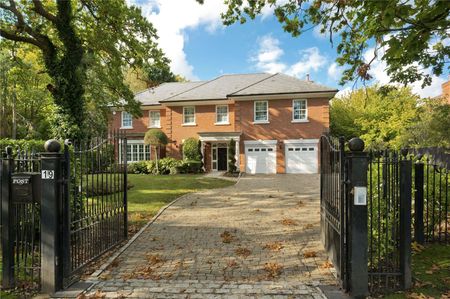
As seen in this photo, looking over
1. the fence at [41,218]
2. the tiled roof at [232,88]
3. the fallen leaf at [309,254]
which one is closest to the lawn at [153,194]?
the fence at [41,218]

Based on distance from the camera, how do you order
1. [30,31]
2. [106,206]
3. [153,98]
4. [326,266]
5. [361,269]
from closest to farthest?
1. [361,269]
2. [326,266]
3. [106,206]
4. [30,31]
5. [153,98]

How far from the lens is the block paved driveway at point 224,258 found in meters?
4.64

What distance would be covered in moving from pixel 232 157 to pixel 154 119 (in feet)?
29.3

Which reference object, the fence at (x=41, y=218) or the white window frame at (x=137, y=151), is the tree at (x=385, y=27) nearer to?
the fence at (x=41, y=218)

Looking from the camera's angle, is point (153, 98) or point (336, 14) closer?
point (336, 14)

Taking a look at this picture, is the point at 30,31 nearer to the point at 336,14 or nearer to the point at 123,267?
the point at 123,267

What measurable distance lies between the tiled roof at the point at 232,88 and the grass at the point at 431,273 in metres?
19.8

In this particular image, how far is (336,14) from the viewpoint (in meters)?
7.73

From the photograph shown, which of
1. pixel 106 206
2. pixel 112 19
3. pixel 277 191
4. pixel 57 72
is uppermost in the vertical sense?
pixel 112 19

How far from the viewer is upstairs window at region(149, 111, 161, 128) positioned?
29531 mm

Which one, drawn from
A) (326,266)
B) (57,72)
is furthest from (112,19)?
(326,266)

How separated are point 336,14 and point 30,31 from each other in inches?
331

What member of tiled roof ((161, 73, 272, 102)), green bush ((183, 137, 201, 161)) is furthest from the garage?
tiled roof ((161, 73, 272, 102))

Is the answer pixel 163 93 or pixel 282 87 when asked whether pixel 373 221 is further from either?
pixel 163 93
